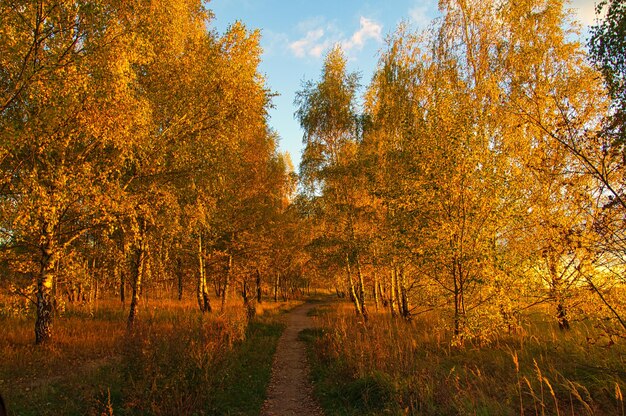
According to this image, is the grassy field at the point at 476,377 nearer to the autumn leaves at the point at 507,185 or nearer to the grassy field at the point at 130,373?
the autumn leaves at the point at 507,185

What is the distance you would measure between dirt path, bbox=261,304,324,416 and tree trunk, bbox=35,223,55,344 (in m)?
7.06

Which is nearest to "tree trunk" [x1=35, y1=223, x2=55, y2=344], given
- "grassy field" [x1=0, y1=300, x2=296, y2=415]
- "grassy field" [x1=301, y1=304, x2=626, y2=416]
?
"grassy field" [x1=0, y1=300, x2=296, y2=415]

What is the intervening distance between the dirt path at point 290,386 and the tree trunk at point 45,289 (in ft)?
23.2

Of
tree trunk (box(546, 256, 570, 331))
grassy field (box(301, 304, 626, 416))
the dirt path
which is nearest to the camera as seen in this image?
grassy field (box(301, 304, 626, 416))

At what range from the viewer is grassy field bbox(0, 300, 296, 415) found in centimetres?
682

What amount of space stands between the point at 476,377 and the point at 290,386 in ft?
17.0

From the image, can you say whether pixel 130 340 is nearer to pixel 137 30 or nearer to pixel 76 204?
pixel 76 204

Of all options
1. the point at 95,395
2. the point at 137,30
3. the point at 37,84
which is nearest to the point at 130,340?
the point at 95,395

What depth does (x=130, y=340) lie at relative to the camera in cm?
845

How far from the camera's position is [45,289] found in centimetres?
990

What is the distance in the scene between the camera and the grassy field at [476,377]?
19.6 feet

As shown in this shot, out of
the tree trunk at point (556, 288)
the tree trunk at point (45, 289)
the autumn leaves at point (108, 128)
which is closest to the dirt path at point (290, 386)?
the autumn leaves at point (108, 128)

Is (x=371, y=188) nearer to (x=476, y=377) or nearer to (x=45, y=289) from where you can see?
(x=476, y=377)

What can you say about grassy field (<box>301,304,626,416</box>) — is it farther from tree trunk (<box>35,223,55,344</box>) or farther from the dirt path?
tree trunk (<box>35,223,55,344</box>)
